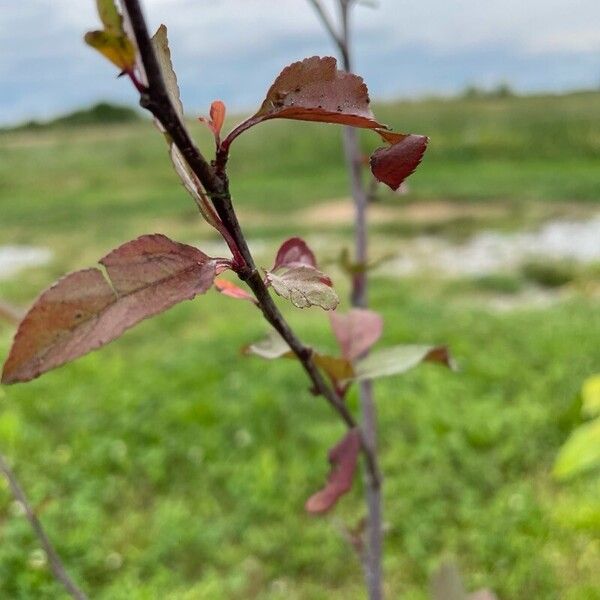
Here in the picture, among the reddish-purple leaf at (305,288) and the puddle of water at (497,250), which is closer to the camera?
the reddish-purple leaf at (305,288)

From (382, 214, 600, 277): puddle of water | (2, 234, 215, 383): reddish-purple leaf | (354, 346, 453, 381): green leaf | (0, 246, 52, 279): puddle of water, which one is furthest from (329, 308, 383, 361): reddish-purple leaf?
(0, 246, 52, 279): puddle of water

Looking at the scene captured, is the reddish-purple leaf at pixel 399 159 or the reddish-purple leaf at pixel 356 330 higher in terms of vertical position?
the reddish-purple leaf at pixel 399 159

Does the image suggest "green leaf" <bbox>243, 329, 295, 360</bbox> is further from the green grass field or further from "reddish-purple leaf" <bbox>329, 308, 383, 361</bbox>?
the green grass field

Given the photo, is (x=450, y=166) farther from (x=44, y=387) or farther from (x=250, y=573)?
(x=250, y=573)

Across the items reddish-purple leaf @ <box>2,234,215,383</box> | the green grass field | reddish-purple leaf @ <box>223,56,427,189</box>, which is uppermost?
reddish-purple leaf @ <box>223,56,427,189</box>

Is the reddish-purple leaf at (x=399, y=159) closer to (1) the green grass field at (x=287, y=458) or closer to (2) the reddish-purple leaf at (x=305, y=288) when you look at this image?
(2) the reddish-purple leaf at (x=305, y=288)

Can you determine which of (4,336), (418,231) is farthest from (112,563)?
(418,231)

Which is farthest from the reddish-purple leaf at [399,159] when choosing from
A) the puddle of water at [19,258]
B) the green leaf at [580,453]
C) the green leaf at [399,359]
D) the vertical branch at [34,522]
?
the puddle of water at [19,258]
